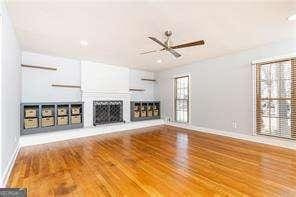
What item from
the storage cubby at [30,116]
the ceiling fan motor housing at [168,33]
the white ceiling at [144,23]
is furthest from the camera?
the storage cubby at [30,116]

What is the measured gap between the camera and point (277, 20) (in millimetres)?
3117

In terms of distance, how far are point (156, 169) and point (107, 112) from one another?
4.03 metres

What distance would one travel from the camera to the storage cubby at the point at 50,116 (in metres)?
4.68

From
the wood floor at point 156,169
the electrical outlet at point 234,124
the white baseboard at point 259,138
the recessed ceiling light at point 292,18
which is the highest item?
the recessed ceiling light at point 292,18

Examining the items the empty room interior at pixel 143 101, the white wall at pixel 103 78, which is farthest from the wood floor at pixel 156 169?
the white wall at pixel 103 78

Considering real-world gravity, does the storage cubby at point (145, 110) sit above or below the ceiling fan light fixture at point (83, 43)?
below

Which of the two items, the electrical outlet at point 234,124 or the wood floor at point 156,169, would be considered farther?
the electrical outlet at point 234,124

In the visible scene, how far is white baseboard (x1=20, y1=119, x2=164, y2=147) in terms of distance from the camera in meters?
4.52

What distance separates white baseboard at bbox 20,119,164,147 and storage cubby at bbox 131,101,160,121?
0.31m

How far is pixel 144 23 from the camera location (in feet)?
10.6

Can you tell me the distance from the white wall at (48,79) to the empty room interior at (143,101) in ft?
0.10

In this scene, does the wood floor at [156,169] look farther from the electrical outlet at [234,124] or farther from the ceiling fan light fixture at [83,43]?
the ceiling fan light fixture at [83,43]

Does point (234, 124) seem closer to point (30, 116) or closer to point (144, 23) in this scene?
point (144, 23)

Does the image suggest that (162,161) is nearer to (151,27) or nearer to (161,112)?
(151,27)
